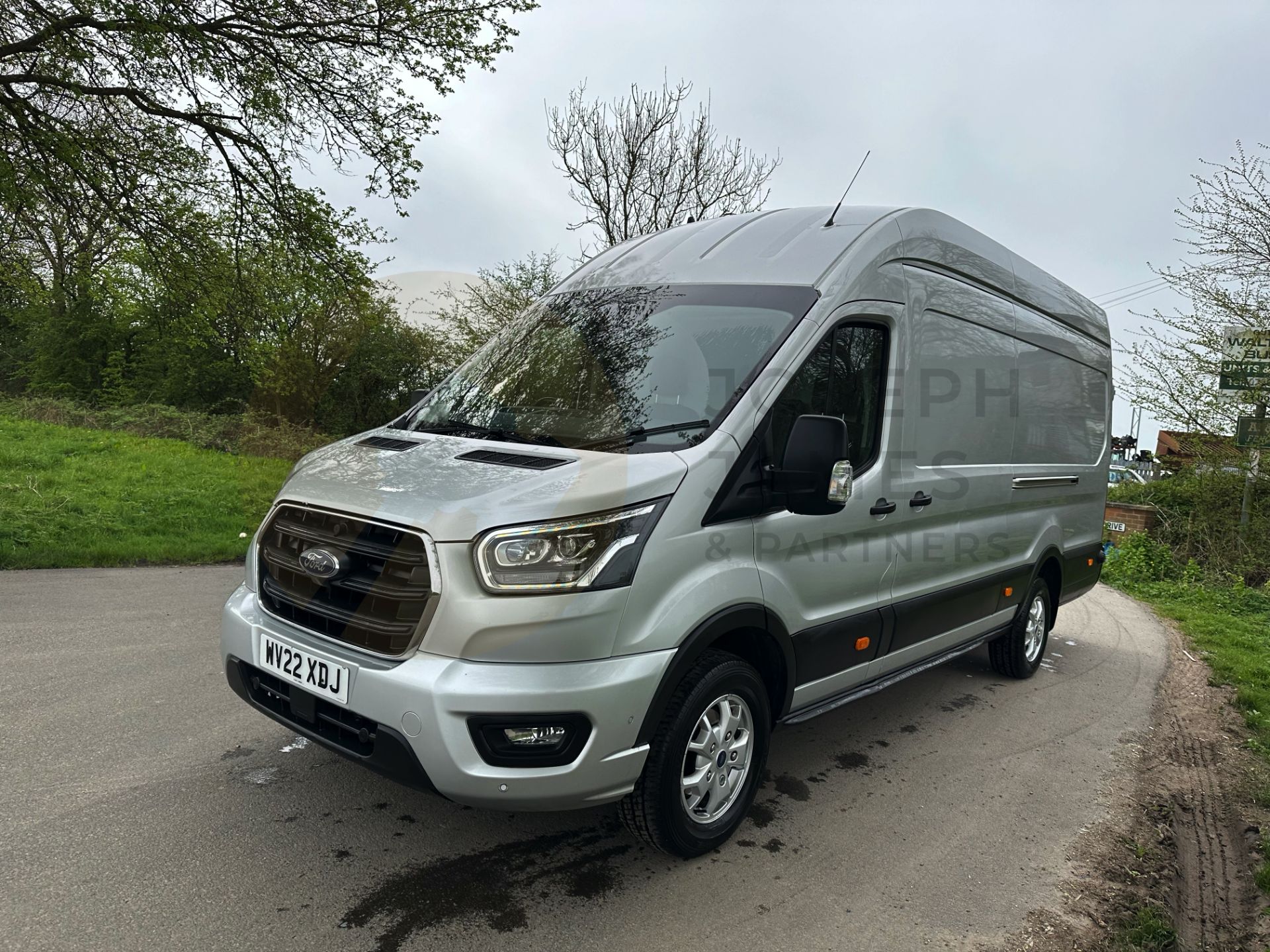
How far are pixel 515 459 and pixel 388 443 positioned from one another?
0.75m

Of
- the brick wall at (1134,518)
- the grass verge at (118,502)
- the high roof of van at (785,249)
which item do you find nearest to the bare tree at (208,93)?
the grass verge at (118,502)

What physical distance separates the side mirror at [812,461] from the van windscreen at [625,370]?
0.31 m

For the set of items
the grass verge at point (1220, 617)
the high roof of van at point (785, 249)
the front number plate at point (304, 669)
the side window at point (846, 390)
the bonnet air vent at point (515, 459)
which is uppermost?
the high roof of van at point (785, 249)

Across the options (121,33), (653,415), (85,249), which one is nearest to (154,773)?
(653,415)

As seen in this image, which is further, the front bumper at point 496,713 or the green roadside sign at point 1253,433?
the green roadside sign at point 1253,433

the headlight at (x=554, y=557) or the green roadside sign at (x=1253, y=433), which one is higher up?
the green roadside sign at (x=1253, y=433)

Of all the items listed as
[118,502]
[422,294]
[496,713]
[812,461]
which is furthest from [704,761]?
[422,294]

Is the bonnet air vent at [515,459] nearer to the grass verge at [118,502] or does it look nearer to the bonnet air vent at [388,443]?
the bonnet air vent at [388,443]

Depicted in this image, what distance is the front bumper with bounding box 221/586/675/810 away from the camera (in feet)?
8.25

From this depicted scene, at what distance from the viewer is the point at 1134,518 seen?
1563 centimetres

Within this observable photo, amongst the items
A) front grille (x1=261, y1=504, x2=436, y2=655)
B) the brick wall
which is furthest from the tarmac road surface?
the brick wall

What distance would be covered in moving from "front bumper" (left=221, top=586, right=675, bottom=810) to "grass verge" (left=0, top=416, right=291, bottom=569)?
6.39 metres

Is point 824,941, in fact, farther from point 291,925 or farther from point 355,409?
point 355,409

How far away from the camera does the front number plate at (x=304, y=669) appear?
9.02 feet
